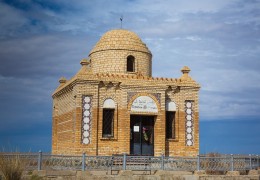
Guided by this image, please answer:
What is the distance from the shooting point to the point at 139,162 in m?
19.9

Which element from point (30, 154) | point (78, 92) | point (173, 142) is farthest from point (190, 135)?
point (30, 154)

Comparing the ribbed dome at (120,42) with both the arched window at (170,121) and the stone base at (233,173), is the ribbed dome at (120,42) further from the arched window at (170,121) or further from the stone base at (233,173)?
the stone base at (233,173)

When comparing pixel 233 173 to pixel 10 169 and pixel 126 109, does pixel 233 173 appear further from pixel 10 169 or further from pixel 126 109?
pixel 10 169

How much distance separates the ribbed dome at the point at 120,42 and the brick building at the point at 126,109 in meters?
0.06

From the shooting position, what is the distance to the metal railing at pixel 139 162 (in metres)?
18.0

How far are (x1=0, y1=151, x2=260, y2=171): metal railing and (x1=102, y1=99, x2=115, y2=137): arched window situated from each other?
7.10 feet

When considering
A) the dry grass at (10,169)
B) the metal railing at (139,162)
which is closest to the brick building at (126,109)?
the metal railing at (139,162)

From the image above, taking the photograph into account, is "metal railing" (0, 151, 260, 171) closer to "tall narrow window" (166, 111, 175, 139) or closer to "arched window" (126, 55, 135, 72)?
"tall narrow window" (166, 111, 175, 139)

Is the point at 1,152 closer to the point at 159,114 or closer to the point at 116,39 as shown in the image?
the point at 159,114

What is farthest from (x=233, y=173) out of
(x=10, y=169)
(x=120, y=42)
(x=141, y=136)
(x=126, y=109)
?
(x=10, y=169)

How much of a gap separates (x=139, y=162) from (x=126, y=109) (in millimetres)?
3349

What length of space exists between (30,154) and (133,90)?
722 cm

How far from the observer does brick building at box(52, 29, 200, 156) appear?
21.7m

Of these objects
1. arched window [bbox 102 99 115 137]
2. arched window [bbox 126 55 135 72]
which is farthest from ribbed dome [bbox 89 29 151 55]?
arched window [bbox 102 99 115 137]
